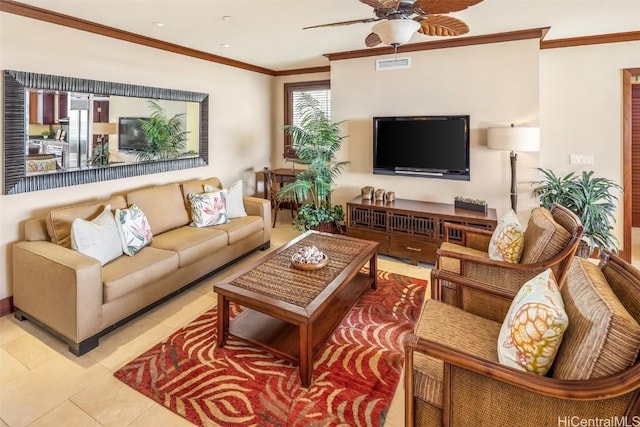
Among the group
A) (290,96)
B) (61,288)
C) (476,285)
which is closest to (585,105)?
(476,285)

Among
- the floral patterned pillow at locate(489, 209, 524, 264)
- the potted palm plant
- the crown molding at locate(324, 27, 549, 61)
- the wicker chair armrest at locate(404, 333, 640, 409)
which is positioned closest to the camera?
the wicker chair armrest at locate(404, 333, 640, 409)

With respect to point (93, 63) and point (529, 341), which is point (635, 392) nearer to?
point (529, 341)

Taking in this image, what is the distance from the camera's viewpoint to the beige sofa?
2408 millimetres

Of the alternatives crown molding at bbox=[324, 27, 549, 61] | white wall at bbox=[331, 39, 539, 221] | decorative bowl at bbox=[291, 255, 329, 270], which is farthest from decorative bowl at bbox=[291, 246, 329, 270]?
crown molding at bbox=[324, 27, 549, 61]

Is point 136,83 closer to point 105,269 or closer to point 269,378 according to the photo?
point 105,269

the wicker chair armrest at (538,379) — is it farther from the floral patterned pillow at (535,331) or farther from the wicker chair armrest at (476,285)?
the wicker chair armrest at (476,285)

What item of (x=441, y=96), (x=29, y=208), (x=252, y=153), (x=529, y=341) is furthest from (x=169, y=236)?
(x=441, y=96)

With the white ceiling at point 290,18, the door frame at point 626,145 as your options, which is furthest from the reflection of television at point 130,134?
the door frame at point 626,145

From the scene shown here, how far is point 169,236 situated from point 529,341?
3223 millimetres

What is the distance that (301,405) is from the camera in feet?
6.54

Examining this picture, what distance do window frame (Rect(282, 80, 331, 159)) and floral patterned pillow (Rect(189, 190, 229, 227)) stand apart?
8.09ft

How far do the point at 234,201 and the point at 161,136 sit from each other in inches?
45.8

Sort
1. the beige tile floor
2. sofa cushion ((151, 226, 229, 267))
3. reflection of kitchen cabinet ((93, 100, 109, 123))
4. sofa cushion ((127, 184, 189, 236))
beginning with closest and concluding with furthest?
1. the beige tile floor
2. sofa cushion ((151, 226, 229, 267))
3. reflection of kitchen cabinet ((93, 100, 109, 123))
4. sofa cushion ((127, 184, 189, 236))

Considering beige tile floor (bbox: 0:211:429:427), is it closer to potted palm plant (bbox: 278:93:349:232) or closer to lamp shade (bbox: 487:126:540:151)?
potted palm plant (bbox: 278:93:349:232)
